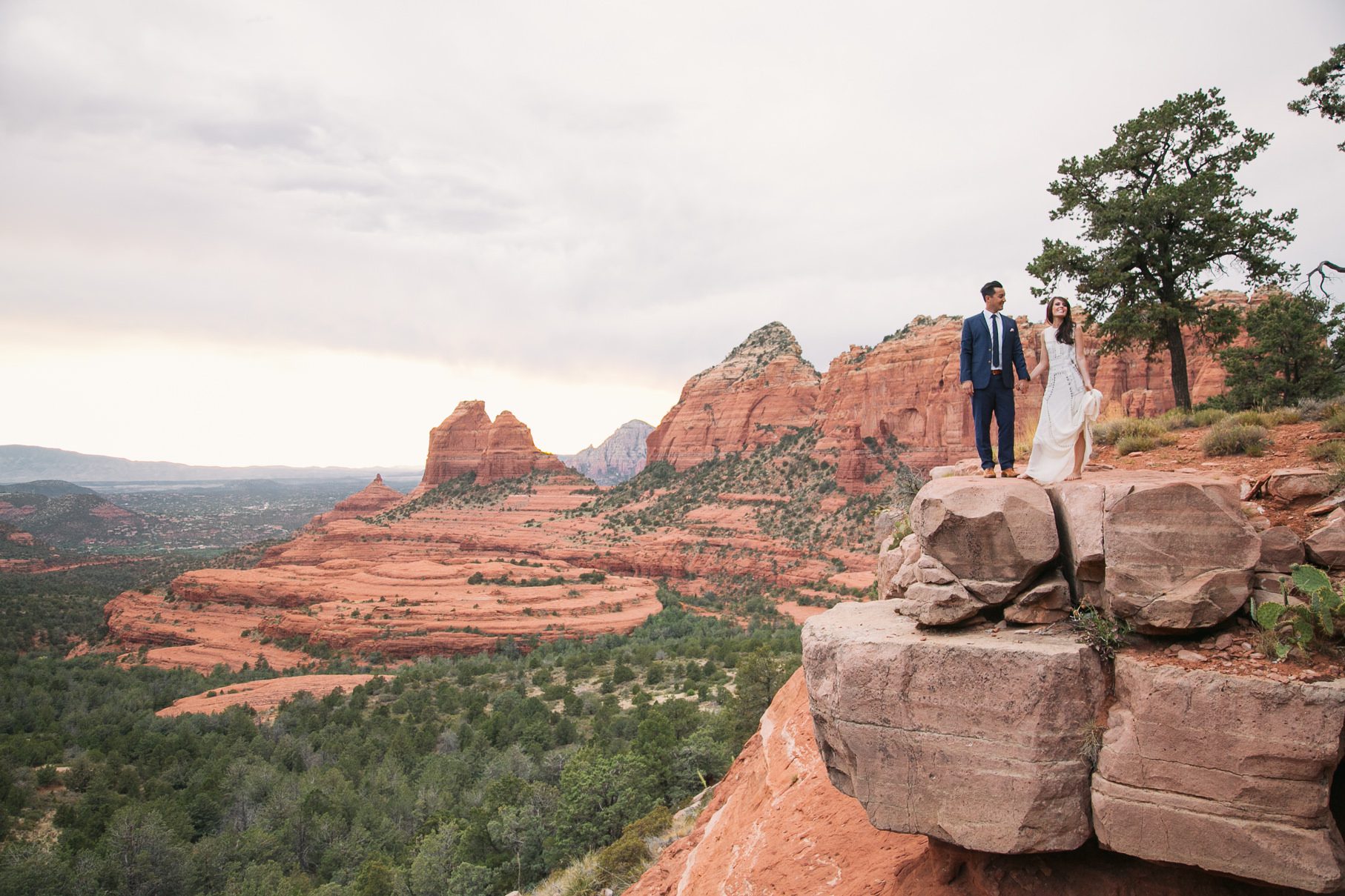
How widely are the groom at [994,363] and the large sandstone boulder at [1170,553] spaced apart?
2256 millimetres

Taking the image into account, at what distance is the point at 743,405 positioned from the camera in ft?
310

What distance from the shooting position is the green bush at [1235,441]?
8773 mm

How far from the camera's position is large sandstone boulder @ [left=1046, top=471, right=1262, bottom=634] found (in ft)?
16.3

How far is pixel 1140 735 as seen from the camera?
4.81m

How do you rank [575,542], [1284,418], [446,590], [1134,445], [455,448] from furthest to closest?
[455,448] → [575,542] → [446,590] → [1134,445] → [1284,418]

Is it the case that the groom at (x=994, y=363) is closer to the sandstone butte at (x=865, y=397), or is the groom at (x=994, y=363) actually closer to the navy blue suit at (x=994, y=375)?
the navy blue suit at (x=994, y=375)

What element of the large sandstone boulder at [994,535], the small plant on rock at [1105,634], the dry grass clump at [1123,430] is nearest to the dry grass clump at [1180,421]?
the dry grass clump at [1123,430]

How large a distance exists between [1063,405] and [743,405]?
87.7 metres

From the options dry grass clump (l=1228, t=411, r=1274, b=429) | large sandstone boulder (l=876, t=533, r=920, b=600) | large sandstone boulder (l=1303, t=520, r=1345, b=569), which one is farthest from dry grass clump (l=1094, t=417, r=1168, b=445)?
large sandstone boulder (l=1303, t=520, r=1345, b=569)

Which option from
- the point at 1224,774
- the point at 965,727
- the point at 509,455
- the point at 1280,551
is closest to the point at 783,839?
the point at 965,727

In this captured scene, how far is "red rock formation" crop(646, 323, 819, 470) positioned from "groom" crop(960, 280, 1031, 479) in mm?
80567

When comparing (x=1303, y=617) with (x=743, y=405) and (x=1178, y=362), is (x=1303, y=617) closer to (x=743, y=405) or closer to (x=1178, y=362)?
(x=1178, y=362)

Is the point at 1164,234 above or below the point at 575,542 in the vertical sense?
above

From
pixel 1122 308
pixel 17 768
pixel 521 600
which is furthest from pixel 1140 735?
pixel 521 600
